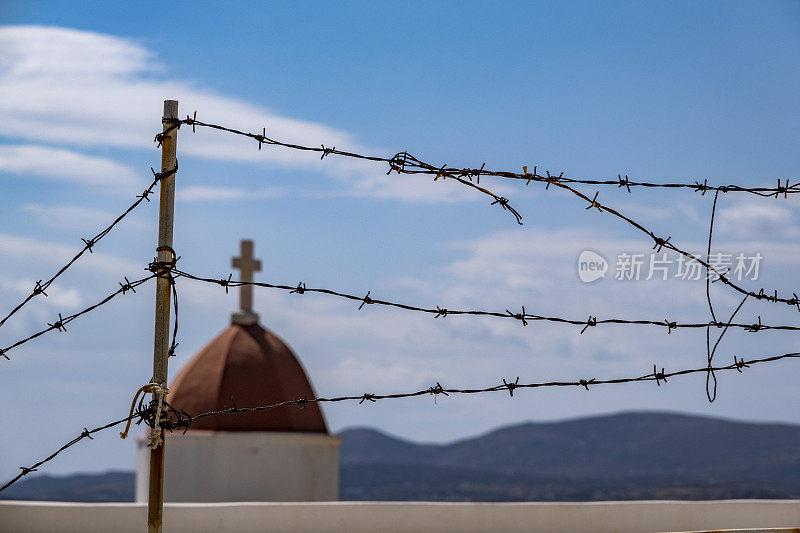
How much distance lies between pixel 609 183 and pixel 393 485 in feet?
420

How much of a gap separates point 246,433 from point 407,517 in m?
3.12

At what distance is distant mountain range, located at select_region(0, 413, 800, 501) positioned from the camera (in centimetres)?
12794

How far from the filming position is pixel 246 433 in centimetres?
1302

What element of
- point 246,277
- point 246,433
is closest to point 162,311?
point 246,433

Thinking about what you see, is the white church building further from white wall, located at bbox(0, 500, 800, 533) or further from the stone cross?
white wall, located at bbox(0, 500, 800, 533)

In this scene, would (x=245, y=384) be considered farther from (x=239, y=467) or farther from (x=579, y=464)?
(x=579, y=464)

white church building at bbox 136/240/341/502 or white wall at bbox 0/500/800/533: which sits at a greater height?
white church building at bbox 136/240/341/502

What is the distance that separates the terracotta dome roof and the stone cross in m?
0.10

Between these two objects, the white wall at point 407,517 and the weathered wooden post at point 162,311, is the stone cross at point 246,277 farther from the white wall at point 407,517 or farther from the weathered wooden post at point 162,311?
the weathered wooden post at point 162,311

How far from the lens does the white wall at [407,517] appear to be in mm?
9812

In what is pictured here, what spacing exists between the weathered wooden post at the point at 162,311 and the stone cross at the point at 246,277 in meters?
8.61

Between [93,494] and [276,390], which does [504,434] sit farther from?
[276,390]

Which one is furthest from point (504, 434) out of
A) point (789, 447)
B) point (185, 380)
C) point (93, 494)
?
point (185, 380)

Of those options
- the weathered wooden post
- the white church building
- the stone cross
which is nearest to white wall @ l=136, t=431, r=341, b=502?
the white church building
